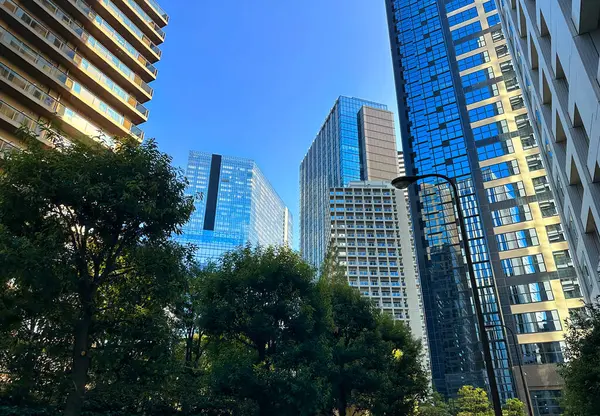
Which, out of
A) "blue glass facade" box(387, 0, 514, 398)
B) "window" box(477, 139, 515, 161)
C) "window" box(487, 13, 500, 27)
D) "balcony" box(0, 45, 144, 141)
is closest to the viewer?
"balcony" box(0, 45, 144, 141)

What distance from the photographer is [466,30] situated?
65875mm

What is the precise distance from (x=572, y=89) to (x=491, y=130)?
50253mm

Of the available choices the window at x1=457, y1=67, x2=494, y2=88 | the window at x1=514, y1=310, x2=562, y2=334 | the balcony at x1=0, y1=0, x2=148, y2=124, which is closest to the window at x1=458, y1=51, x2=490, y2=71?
the window at x1=457, y1=67, x2=494, y2=88

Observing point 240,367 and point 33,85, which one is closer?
point 240,367

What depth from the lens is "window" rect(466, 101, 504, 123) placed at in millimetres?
59094

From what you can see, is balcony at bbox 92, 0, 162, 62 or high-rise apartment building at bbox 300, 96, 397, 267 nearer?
balcony at bbox 92, 0, 162, 62

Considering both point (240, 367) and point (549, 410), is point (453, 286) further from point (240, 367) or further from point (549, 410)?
point (240, 367)

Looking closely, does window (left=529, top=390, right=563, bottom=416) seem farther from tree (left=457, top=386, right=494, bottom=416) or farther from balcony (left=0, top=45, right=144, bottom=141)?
balcony (left=0, top=45, right=144, bottom=141)

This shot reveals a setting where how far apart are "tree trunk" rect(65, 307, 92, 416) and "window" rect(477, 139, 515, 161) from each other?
2309 inches

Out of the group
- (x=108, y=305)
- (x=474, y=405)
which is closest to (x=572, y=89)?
(x=108, y=305)

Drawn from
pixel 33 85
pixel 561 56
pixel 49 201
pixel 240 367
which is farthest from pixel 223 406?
Result: pixel 33 85

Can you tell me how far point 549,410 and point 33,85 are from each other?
58.0 m

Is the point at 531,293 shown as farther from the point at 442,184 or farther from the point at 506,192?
the point at 442,184

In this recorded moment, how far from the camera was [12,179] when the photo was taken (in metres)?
11.4
